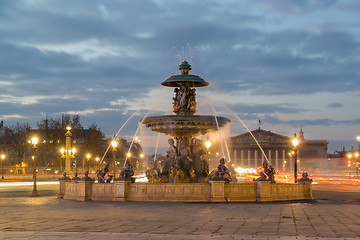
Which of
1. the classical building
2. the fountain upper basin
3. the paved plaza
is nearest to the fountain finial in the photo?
the fountain upper basin

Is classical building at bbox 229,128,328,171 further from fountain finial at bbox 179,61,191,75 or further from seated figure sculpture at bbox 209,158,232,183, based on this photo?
seated figure sculpture at bbox 209,158,232,183

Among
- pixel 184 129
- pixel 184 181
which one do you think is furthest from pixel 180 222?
pixel 184 129

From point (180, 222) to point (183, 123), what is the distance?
9862mm

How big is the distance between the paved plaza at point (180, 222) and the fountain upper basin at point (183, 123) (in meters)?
4.93

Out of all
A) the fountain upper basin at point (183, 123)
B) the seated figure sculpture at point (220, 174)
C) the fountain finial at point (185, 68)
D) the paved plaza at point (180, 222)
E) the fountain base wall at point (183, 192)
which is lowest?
the paved plaza at point (180, 222)

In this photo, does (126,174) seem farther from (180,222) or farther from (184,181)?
(180,222)

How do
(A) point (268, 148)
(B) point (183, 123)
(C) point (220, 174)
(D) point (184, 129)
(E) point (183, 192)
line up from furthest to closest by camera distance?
1. (A) point (268, 148)
2. (D) point (184, 129)
3. (B) point (183, 123)
4. (E) point (183, 192)
5. (C) point (220, 174)

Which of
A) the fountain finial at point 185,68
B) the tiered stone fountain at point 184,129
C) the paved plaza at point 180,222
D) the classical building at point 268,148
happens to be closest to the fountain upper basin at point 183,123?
the tiered stone fountain at point 184,129

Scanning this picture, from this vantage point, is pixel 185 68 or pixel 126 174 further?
pixel 185 68

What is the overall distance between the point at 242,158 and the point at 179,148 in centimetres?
14696

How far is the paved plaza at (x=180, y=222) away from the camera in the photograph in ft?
37.6

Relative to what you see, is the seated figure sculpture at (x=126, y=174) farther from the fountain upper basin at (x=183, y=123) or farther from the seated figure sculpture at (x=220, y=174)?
the seated figure sculpture at (x=220, y=174)

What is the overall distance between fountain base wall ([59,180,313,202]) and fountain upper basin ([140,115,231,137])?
141 inches

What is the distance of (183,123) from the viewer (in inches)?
914
